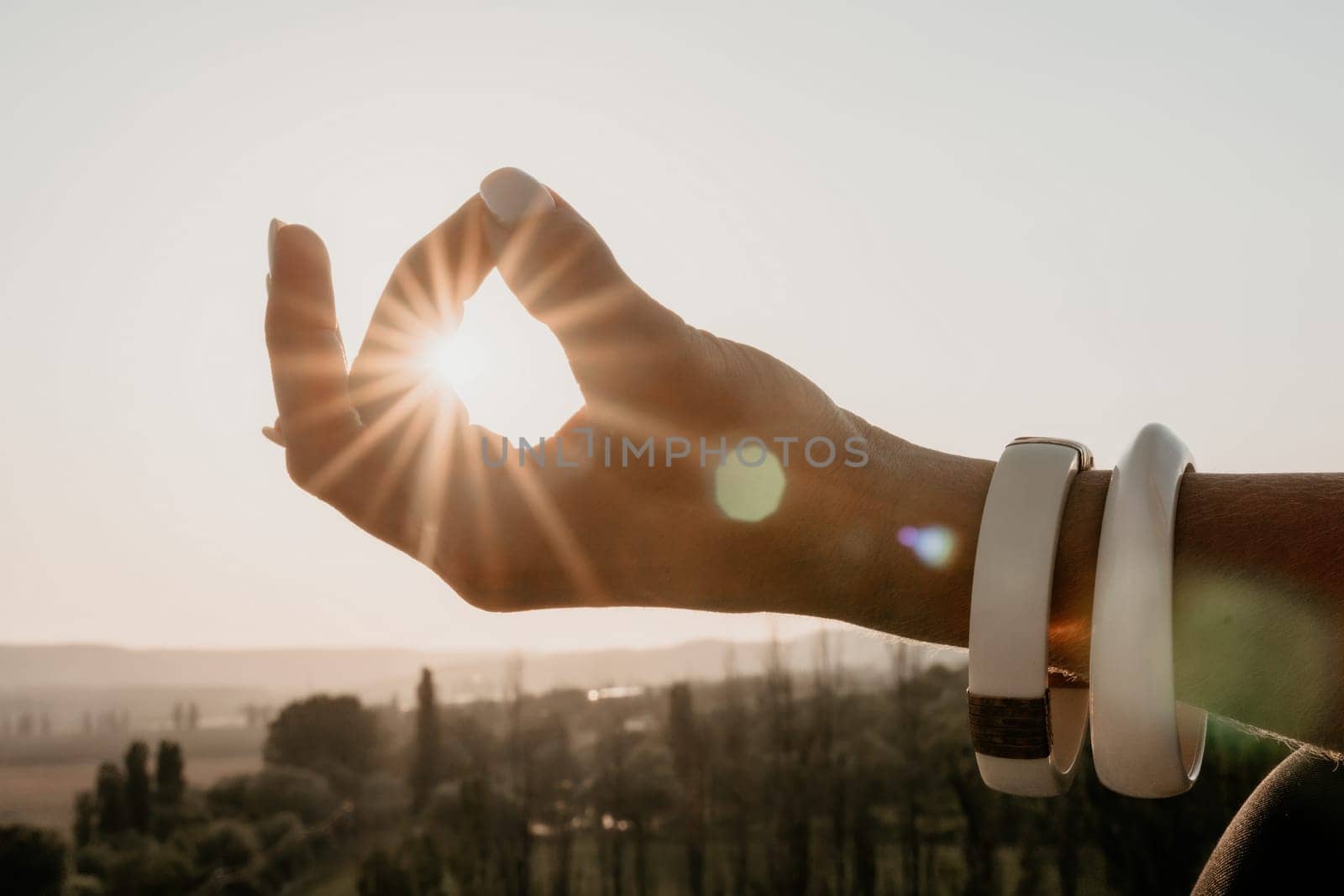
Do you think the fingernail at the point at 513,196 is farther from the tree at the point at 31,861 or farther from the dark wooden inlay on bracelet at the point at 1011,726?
the tree at the point at 31,861

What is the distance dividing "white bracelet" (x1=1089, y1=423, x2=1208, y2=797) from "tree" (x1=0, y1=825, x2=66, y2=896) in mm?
17103

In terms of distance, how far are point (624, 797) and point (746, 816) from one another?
2.25 metres

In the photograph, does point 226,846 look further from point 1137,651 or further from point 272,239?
point 1137,651

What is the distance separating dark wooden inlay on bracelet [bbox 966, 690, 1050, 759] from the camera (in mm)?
1049

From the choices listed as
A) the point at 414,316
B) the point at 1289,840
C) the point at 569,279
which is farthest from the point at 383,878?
the point at 1289,840

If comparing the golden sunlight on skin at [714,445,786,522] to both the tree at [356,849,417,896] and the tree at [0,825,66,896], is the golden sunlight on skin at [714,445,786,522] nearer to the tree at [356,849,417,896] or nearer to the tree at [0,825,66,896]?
the tree at [0,825,66,896]

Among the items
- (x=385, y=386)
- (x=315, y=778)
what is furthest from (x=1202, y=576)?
(x=315, y=778)

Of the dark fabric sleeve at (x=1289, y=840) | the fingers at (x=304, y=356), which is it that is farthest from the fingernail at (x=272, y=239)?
the dark fabric sleeve at (x=1289, y=840)

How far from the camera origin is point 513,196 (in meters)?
1.34

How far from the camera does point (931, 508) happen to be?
4.23 feet

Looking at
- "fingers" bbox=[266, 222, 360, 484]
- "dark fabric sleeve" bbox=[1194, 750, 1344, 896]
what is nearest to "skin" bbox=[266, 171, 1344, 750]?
"fingers" bbox=[266, 222, 360, 484]

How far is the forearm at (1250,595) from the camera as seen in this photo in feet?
3.24

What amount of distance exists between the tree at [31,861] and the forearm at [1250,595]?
56.0 ft

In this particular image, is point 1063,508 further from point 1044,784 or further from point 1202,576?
point 1044,784
